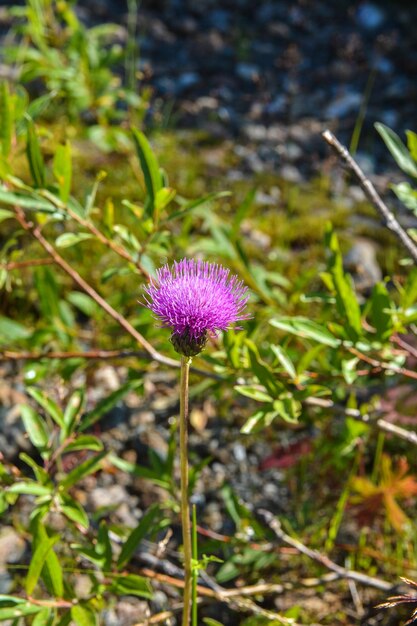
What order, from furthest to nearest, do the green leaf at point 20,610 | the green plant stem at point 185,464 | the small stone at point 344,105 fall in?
the small stone at point 344,105, the green leaf at point 20,610, the green plant stem at point 185,464

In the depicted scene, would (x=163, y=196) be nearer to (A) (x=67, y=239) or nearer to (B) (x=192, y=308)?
(A) (x=67, y=239)

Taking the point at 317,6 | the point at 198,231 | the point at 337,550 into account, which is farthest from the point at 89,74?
the point at 317,6

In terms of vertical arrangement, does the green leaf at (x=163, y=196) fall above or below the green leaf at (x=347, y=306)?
above

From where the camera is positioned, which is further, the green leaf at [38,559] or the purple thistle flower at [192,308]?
the green leaf at [38,559]

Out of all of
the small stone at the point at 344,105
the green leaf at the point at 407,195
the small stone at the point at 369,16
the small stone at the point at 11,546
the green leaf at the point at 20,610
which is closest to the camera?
the green leaf at the point at 20,610

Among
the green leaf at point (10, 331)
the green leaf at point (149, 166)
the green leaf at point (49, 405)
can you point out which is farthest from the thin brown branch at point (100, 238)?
the green leaf at point (10, 331)

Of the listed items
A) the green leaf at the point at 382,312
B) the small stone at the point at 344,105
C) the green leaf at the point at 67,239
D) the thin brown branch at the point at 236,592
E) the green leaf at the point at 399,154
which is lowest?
A: the thin brown branch at the point at 236,592

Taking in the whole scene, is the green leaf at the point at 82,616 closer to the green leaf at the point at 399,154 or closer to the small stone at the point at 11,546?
the small stone at the point at 11,546
